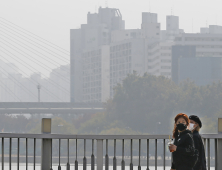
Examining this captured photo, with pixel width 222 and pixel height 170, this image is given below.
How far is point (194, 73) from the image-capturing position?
9300 cm

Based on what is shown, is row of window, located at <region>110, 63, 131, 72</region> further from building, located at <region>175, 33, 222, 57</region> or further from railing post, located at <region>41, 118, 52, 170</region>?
railing post, located at <region>41, 118, 52, 170</region>

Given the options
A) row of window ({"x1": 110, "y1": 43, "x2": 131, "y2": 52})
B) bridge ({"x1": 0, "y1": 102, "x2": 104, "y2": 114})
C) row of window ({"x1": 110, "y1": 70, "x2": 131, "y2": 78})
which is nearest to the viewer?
bridge ({"x1": 0, "y1": 102, "x2": 104, "y2": 114})

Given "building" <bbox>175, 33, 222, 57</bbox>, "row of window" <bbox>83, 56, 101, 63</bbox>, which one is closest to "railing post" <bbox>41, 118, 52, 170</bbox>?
"building" <bbox>175, 33, 222, 57</bbox>

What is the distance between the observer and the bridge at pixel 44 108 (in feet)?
255

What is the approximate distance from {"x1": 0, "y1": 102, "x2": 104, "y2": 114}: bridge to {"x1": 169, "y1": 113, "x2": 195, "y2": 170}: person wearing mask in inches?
2972

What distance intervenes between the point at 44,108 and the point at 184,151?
255 ft

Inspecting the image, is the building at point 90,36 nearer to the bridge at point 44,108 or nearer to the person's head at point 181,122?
the bridge at point 44,108

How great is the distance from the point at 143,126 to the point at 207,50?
36235 millimetres

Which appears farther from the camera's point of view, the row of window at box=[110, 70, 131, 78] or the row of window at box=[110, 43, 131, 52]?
the row of window at box=[110, 43, 131, 52]

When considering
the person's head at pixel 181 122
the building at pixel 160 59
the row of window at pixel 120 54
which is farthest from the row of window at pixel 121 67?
the person's head at pixel 181 122

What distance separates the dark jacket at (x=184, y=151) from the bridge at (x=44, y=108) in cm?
7548

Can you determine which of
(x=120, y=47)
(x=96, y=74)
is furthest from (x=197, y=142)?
(x=96, y=74)

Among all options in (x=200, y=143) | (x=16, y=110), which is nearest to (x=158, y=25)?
(x=16, y=110)

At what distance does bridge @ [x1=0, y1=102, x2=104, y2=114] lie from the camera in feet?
255
